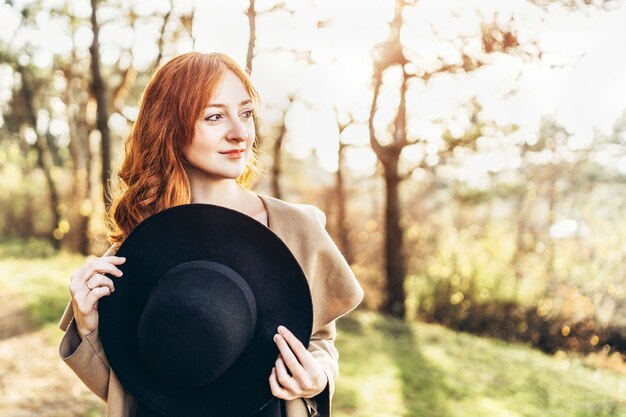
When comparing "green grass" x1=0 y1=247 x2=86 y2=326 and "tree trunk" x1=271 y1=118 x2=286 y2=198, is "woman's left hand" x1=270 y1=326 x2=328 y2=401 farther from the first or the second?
"tree trunk" x1=271 y1=118 x2=286 y2=198

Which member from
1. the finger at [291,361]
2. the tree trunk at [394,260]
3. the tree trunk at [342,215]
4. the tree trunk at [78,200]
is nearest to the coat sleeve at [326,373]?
the finger at [291,361]

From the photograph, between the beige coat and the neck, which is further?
the neck

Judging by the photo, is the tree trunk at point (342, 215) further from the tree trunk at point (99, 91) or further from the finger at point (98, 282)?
the finger at point (98, 282)

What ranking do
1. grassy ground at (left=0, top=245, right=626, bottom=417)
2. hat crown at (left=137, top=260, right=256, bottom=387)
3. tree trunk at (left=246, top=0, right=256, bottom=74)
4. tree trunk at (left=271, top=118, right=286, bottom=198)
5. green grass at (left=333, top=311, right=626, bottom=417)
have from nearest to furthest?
hat crown at (left=137, top=260, right=256, bottom=387) < grassy ground at (left=0, top=245, right=626, bottom=417) < green grass at (left=333, top=311, right=626, bottom=417) < tree trunk at (left=246, top=0, right=256, bottom=74) < tree trunk at (left=271, top=118, right=286, bottom=198)

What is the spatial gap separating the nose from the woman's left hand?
483 millimetres

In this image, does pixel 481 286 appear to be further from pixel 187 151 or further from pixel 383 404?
pixel 187 151

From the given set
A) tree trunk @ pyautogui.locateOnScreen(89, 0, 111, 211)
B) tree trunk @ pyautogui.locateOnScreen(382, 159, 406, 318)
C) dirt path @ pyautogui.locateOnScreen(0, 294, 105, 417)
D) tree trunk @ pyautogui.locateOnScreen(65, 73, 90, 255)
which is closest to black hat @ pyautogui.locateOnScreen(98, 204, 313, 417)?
dirt path @ pyautogui.locateOnScreen(0, 294, 105, 417)

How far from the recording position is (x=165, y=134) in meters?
1.67

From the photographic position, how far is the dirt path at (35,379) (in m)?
5.19

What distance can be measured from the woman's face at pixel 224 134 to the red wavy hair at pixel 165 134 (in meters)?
0.02

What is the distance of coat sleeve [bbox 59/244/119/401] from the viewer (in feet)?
5.22

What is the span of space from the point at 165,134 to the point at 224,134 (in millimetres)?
165

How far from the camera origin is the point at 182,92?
1.63m

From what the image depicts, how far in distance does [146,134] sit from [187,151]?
0.45ft
